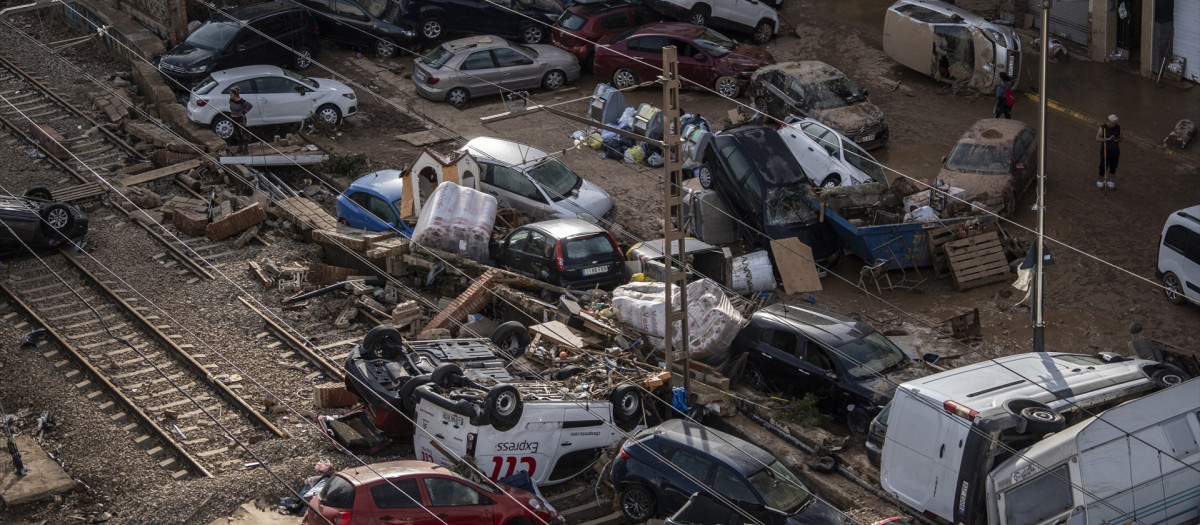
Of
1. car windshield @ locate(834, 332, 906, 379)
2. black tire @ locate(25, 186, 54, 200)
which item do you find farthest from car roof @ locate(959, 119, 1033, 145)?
black tire @ locate(25, 186, 54, 200)

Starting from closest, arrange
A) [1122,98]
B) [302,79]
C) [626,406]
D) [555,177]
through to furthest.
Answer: [626,406] → [555,177] → [302,79] → [1122,98]

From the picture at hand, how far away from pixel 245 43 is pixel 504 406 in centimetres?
1611

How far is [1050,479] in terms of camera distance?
13641 millimetres

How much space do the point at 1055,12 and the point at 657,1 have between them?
9084 millimetres

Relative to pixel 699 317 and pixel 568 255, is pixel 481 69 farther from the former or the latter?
pixel 699 317

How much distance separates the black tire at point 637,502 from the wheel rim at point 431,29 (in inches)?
713

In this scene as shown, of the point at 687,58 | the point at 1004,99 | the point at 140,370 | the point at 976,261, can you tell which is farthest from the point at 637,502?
the point at 687,58

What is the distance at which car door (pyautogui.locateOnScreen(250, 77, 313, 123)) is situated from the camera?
26625 millimetres

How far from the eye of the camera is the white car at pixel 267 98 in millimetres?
26234

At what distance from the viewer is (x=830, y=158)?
23844 millimetres

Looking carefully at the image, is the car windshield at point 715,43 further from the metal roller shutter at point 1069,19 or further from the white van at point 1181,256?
the white van at point 1181,256

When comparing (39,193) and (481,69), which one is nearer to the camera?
(39,193)

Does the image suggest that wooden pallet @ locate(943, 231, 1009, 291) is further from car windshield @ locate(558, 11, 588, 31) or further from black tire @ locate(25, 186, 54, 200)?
black tire @ locate(25, 186, 54, 200)

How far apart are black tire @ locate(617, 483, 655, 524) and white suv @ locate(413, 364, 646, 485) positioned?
105 cm
